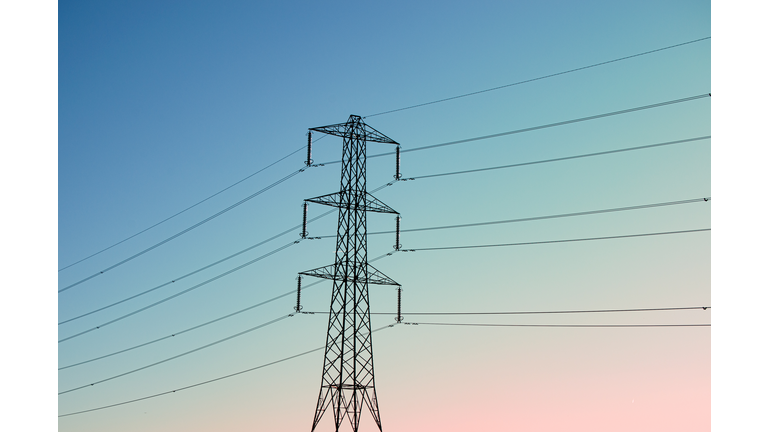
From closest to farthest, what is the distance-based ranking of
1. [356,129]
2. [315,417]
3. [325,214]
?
1. [315,417]
2. [356,129]
3. [325,214]

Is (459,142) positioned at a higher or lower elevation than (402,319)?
higher

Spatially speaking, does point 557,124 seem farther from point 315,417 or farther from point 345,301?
point 315,417

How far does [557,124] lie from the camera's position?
47.2 metres

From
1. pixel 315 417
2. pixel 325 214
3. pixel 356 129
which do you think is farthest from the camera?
pixel 325 214

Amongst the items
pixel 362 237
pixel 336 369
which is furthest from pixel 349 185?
pixel 336 369

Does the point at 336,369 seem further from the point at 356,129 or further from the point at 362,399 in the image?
the point at 356,129

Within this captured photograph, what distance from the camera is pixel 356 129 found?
5066 centimetres

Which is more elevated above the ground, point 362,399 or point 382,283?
point 382,283

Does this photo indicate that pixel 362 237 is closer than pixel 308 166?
Yes

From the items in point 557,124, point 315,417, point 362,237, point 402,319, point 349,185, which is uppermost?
point 557,124

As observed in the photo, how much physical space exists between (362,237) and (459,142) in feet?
29.9

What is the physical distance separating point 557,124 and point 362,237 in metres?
12.8

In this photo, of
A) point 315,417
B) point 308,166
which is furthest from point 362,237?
point 315,417

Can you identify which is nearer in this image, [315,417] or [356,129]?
[315,417]
